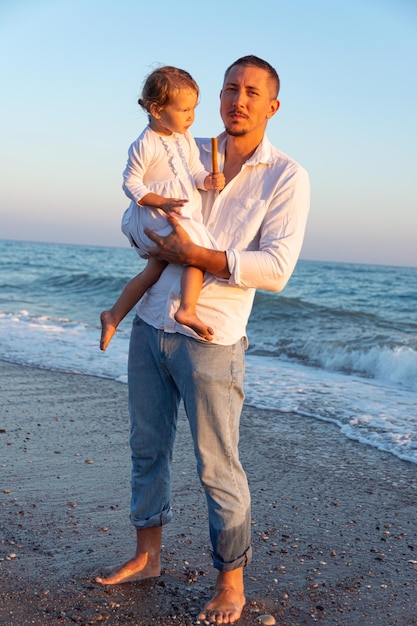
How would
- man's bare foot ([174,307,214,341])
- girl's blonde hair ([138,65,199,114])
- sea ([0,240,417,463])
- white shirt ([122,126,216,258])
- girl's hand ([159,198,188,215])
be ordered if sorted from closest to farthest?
1. man's bare foot ([174,307,214,341])
2. girl's hand ([159,198,188,215])
3. white shirt ([122,126,216,258])
4. girl's blonde hair ([138,65,199,114])
5. sea ([0,240,417,463])

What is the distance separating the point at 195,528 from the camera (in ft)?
11.3

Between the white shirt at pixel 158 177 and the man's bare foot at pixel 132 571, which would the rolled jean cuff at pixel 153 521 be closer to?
the man's bare foot at pixel 132 571

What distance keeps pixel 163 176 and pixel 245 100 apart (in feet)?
1.37

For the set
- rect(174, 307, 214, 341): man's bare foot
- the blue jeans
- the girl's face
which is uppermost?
the girl's face

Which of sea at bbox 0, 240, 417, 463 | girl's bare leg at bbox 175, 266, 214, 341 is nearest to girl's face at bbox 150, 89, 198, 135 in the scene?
girl's bare leg at bbox 175, 266, 214, 341

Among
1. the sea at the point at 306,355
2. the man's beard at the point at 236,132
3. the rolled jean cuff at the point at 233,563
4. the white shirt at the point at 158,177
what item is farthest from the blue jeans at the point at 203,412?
the sea at the point at 306,355

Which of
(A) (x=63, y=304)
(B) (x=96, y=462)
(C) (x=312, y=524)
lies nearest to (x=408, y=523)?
(C) (x=312, y=524)

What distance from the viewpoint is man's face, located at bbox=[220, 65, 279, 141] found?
248cm

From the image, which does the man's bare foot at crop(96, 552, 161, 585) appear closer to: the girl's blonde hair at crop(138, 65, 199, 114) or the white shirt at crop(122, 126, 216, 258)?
the white shirt at crop(122, 126, 216, 258)

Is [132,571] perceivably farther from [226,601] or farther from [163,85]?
[163,85]

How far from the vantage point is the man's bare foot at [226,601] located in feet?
8.34

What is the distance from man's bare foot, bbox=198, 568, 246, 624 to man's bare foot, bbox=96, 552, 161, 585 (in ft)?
1.15

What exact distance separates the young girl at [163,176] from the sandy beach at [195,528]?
998mm

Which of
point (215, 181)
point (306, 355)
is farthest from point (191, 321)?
point (306, 355)
